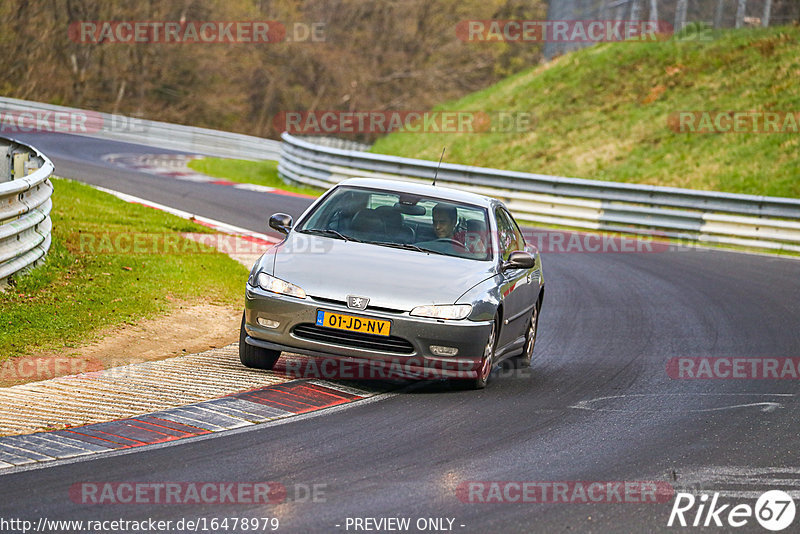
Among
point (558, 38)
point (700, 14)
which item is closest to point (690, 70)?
point (700, 14)

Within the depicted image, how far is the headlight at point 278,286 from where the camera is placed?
8375mm

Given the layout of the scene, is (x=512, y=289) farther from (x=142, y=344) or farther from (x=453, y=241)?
(x=142, y=344)

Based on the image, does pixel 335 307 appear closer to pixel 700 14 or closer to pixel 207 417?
pixel 207 417

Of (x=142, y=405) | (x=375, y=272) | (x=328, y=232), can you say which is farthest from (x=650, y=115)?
(x=142, y=405)

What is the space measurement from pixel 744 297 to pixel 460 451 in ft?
30.0

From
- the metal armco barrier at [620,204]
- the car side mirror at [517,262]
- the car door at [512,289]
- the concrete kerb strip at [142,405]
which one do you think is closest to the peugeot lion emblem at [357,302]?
the concrete kerb strip at [142,405]

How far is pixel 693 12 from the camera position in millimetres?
32938

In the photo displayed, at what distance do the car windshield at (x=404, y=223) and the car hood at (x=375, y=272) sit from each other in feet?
0.60

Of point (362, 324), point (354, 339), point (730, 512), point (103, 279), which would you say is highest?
point (362, 324)

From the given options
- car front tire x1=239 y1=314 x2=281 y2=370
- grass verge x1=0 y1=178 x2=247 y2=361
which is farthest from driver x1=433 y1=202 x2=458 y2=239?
grass verge x1=0 y1=178 x2=247 y2=361

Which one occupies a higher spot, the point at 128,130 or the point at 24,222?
the point at 24,222

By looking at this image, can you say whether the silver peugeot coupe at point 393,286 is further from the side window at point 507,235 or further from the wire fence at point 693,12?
the wire fence at point 693,12

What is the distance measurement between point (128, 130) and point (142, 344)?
2970 centimetres

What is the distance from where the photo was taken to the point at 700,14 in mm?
32812
